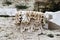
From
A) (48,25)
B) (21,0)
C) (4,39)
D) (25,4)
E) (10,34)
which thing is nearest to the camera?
(4,39)

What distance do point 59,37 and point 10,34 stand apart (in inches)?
42.4

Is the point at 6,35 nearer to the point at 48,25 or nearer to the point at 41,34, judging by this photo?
the point at 41,34

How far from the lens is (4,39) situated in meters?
4.55

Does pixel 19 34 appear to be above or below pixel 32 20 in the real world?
below

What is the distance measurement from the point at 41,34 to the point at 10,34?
2.27 ft

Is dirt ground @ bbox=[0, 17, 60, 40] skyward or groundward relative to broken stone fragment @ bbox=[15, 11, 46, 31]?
groundward

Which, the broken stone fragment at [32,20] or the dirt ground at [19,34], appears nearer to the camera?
the dirt ground at [19,34]

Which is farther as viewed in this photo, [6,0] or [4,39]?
[6,0]

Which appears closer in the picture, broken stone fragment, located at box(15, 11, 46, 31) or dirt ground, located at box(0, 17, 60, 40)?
dirt ground, located at box(0, 17, 60, 40)

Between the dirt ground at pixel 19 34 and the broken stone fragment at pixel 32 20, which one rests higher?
the broken stone fragment at pixel 32 20

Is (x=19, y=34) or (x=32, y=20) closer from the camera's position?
(x=19, y=34)

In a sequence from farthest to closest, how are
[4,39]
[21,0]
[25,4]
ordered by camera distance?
[21,0], [25,4], [4,39]

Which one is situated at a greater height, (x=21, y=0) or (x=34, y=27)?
(x=21, y=0)

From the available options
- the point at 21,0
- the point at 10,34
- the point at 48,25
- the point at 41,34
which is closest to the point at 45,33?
the point at 41,34
